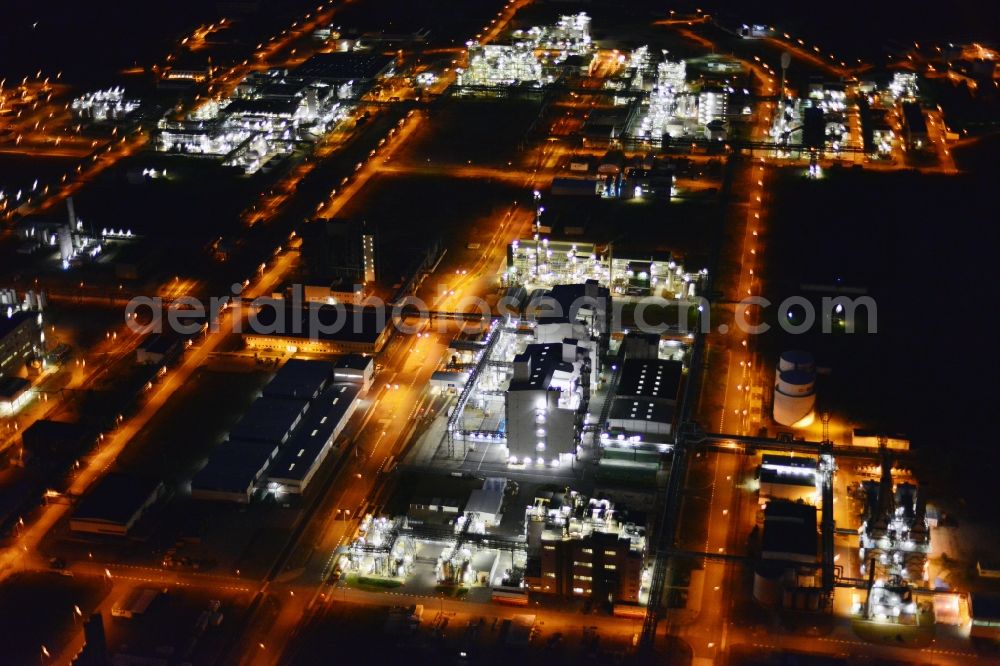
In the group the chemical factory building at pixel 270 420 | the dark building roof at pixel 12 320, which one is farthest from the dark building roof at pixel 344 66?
the chemical factory building at pixel 270 420

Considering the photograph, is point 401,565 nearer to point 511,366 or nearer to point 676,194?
point 511,366

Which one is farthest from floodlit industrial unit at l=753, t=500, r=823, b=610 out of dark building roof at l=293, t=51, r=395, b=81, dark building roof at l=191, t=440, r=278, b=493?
dark building roof at l=293, t=51, r=395, b=81

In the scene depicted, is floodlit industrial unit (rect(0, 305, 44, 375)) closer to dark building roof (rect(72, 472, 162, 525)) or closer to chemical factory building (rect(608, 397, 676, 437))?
dark building roof (rect(72, 472, 162, 525))

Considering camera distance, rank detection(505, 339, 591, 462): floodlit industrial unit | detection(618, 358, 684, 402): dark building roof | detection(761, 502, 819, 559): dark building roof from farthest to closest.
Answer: detection(618, 358, 684, 402): dark building roof → detection(505, 339, 591, 462): floodlit industrial unit → detection(761, 502, 819, 559): dark building roof

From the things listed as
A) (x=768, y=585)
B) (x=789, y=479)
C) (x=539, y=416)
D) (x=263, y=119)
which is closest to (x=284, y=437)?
(x=539, y=416)

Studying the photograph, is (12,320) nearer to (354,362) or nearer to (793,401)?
(354,362)

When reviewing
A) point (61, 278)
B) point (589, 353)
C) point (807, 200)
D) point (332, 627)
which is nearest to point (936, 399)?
point (589, 353)

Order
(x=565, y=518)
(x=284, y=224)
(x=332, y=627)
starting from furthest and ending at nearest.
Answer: (x=284, y=224), (x=565, y=518), (x=332, y=627)

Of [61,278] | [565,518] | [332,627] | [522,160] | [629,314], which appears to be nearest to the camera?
[332,627]

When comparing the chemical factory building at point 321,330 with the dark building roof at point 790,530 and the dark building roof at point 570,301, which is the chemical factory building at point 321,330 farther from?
the dark building roof at point 790,530
